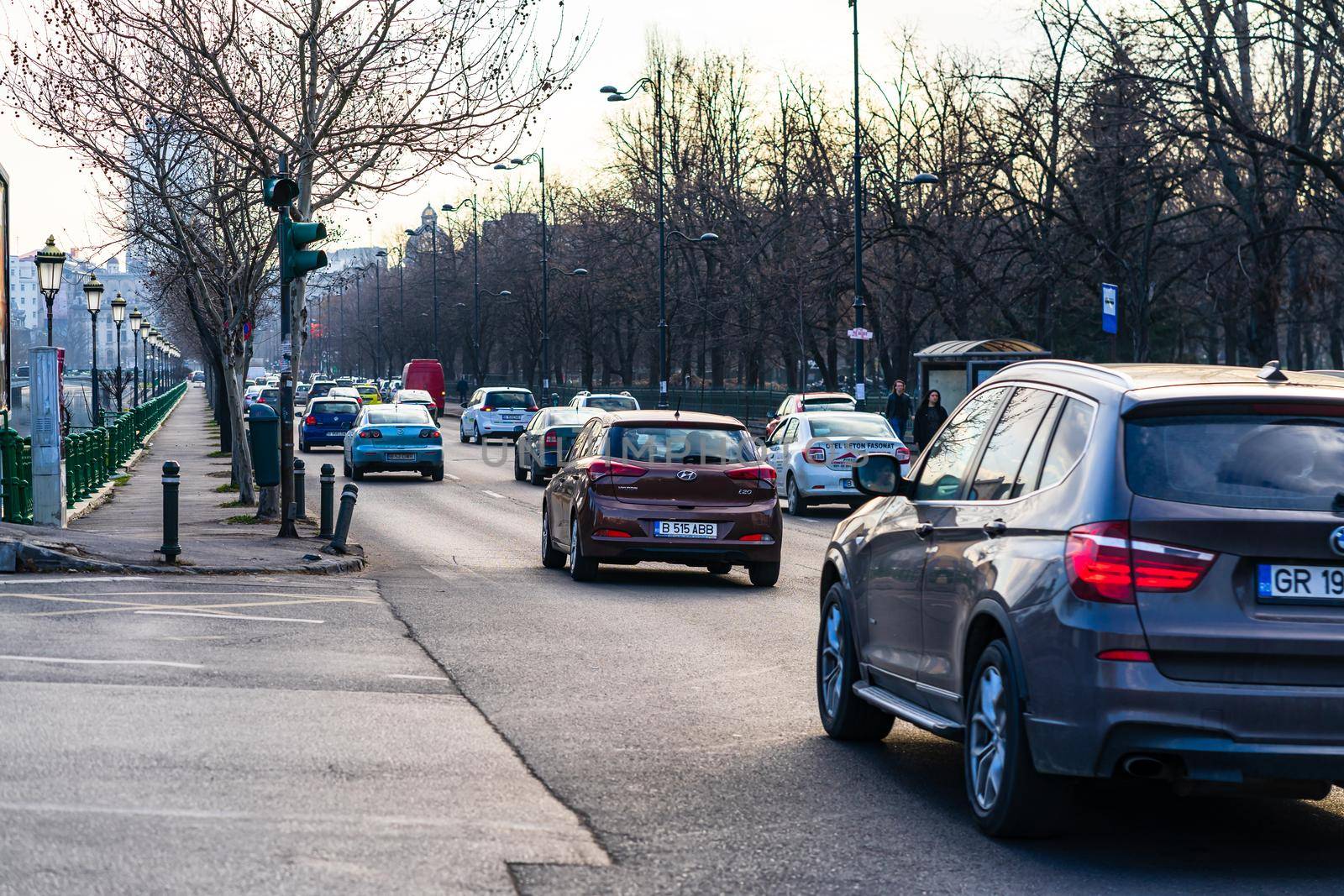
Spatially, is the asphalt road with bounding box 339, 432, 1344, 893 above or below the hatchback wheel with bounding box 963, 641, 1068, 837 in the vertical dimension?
below

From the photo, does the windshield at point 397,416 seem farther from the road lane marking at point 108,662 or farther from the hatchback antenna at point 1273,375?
the hatchback antenna at point 1273,375

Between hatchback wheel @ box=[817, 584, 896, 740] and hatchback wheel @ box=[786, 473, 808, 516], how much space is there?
17.6m

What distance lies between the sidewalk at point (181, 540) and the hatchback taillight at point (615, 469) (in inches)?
109

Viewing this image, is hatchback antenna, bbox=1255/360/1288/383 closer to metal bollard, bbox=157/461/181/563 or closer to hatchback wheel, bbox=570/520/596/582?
hatchback wheel, bbox=570/520/596/582

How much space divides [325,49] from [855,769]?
17842 mm

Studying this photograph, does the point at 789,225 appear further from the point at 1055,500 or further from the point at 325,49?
the point at 1055,500

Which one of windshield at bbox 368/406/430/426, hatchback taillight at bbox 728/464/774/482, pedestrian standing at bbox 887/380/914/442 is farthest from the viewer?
windshield at bbox 368/406/430/426

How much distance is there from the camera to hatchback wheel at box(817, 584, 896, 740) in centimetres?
790

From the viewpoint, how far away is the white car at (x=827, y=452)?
989 inches

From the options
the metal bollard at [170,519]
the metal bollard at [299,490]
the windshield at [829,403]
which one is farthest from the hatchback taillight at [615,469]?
the windshield at [829,403]

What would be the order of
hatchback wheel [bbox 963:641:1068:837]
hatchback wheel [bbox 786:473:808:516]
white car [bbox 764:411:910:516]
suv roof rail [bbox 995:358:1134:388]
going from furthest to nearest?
hatchback wheel [bbox 786:473:808:516] < white car [bbox 764:411:910:516] < suv roof rail [bbox 995:358:1134:388] < hatchback wheel [bbox 963:641:1068:837]

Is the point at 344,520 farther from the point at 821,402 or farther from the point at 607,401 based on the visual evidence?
the point at 607,401

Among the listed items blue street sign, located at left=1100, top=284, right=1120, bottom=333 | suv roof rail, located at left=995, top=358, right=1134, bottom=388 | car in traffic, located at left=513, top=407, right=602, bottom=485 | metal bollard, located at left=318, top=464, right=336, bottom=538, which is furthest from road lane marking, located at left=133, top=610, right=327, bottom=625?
car in traffic, located at left=513, top=407, right=602, bottom=485

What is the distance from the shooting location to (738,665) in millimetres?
10531
